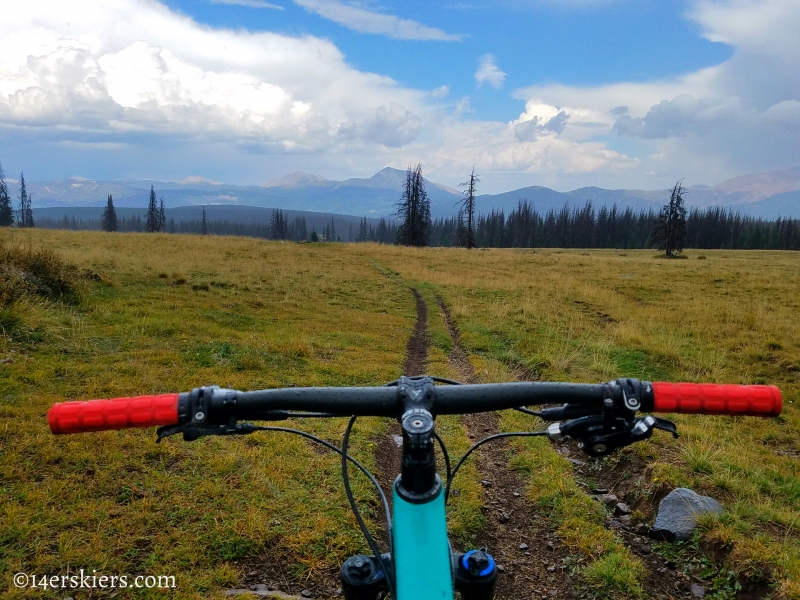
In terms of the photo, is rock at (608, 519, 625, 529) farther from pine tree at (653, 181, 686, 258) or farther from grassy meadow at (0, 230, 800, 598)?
pine tree at (653, 181, 686, 258)

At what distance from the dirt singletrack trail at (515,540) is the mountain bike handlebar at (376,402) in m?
2.54

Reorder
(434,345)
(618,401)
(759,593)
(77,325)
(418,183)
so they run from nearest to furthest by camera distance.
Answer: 1. (618,401)
2. (759,593)
3. (77,325)
4. (434,345)
5. (418,183)

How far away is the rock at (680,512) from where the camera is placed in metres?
3.80

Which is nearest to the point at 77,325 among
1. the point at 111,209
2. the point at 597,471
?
the point at 597,471

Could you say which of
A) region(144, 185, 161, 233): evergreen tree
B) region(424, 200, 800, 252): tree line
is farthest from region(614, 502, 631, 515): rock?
region(424, 200, 800, 252): tree line

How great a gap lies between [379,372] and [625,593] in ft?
17.1

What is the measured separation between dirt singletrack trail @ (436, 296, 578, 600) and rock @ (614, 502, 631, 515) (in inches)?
31.9

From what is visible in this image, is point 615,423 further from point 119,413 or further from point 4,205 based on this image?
point 4,205

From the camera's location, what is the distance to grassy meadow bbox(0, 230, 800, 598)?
336 cm

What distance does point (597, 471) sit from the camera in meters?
5.04

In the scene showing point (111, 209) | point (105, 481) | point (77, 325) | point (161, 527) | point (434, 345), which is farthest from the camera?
point (111, 209)

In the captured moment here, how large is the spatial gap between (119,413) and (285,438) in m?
3.91

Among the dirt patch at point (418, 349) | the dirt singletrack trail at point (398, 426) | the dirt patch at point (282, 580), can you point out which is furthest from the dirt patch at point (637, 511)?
the dirt patch at point (418, 349)

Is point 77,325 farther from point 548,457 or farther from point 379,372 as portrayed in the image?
point 548,457
